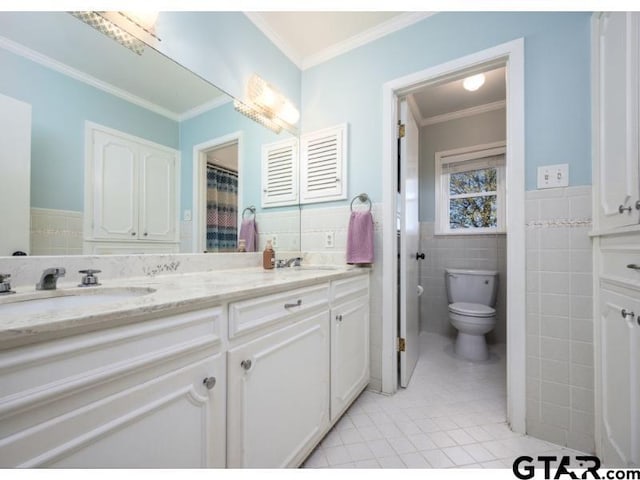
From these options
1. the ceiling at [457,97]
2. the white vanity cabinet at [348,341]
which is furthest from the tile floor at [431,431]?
the ceiling at [457,97]

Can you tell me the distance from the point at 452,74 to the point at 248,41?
1273mm

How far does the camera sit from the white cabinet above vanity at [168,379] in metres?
0.45

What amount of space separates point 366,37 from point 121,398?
2.25 metres

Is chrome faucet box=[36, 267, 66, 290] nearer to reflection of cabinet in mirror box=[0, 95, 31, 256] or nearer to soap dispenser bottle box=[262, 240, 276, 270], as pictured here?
reflection of cabinet in mirror box=[0, 95, 31, 256]

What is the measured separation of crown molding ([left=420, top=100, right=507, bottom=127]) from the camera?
2627 mm

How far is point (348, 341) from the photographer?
1456mm

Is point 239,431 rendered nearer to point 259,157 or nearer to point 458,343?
point 259,157

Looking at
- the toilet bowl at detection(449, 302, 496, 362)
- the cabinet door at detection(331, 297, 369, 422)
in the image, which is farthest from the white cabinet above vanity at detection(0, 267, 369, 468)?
the toilet bowl at detection(449, 302, 496, 362)

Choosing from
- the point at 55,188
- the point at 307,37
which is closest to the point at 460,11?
the point at 307,37

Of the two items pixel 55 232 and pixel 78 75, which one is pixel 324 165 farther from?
pixel 55 232

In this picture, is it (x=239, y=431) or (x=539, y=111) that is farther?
(x=539, y=111)

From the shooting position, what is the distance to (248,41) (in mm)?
1689

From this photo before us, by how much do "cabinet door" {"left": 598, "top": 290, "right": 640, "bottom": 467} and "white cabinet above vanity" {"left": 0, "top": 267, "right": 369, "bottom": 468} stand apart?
1.08 m

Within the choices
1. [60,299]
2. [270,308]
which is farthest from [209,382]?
[60,299]
